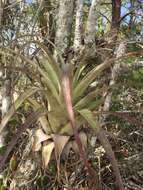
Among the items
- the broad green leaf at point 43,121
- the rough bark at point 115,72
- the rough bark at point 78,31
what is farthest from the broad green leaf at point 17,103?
the rough bark at point 78,31

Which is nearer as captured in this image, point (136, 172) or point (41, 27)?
point (136, 172)

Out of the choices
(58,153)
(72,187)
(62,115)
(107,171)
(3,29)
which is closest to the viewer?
(58,153)

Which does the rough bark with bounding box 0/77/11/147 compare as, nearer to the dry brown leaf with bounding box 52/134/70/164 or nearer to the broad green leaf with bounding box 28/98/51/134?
the broad green leaf with bounding box 28/98/51/134

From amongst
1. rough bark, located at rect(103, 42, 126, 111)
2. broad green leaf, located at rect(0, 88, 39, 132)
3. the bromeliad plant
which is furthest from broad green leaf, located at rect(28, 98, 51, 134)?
rough bark, located at rect(103, 42, 126, 111)

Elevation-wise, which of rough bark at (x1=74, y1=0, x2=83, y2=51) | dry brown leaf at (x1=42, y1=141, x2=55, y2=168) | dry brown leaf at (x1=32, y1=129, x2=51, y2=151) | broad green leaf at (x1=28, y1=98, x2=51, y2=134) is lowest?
dry brown leaf at (x1=42, y1=141, x2=55, y2=168)

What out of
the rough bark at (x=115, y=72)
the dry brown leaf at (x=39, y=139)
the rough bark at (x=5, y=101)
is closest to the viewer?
the dry brown leaf at (x=39, y=139)

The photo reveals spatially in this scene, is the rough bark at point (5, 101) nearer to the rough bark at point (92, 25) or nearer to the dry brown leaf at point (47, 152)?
the rough bark at point (92, 25)

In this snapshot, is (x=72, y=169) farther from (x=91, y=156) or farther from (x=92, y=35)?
(x=92, y=35)

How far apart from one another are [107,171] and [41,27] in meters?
1.12

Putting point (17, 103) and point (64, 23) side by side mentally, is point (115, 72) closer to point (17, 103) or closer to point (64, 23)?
point (64, 23)

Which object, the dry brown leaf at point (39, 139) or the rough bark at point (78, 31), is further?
the rough bark at point (78, 31)

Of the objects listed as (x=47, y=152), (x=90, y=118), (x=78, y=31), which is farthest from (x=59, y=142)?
(x=78, y=31)

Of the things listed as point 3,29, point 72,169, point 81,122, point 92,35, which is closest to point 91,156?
point 72,169

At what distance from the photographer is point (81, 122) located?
2.33 metres
